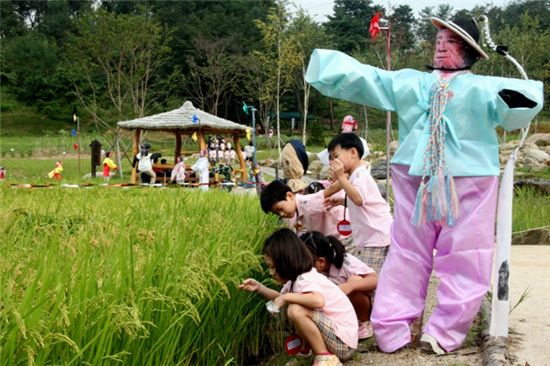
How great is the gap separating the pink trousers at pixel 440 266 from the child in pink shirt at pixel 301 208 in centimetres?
80

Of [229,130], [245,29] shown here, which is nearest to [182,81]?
[245,29]

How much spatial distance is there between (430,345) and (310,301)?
0.56 metres

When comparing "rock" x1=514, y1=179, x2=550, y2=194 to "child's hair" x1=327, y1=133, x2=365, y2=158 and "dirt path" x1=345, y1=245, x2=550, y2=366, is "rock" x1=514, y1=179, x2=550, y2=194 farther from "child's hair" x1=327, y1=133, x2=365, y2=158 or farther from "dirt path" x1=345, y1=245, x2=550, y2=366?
"child's hair" x1=327, y1=133, x2=365, y2=158

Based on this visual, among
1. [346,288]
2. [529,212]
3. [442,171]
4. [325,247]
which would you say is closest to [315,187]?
[325,247]

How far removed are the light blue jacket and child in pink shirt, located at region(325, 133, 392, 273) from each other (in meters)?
0.41

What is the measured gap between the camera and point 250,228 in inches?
171

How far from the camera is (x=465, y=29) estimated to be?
350cm

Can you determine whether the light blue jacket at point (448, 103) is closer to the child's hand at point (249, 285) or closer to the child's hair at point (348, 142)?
the child's hair at point (348, 142)

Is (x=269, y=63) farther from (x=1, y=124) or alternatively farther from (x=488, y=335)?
(x=488, y=335)

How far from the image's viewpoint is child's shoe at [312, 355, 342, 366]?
10.7 ft

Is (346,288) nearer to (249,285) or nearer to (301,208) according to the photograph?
(249,285)

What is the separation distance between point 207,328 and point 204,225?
2.80ft

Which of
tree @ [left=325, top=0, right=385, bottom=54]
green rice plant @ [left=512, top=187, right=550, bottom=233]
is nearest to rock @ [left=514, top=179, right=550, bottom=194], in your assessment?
green rice plant @ [left=512, top=187, right=550, bottom=233]

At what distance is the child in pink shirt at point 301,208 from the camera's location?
4293 mm
